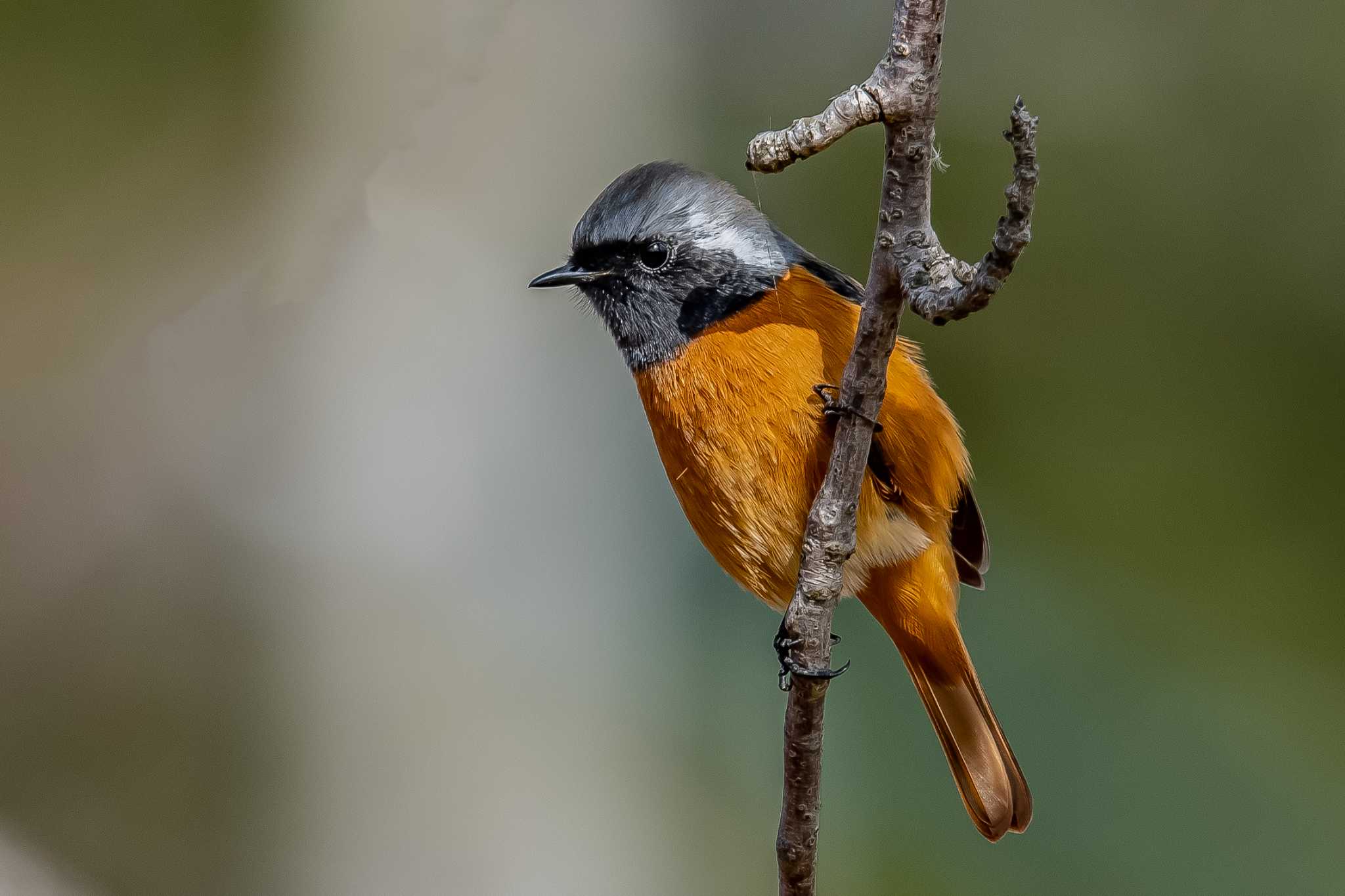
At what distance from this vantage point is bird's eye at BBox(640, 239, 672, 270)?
2.65m

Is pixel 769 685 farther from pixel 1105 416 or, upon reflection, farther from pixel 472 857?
pixel 1105 416

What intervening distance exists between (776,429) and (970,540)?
85cm

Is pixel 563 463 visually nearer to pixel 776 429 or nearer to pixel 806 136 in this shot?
pixel 776 429

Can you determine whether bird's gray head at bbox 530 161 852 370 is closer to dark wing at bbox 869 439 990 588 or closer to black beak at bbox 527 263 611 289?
black beak at bbox 527 263 611 289

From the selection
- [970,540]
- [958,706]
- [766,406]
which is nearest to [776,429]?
[766,406]

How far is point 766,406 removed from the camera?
7.59 ft

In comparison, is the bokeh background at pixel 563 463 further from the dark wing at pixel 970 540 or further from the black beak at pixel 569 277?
the black beak at pixel 569 277

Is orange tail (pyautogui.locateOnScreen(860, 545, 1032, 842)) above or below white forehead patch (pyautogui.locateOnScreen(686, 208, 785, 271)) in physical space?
below

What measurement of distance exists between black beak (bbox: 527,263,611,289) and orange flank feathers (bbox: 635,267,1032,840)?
0.30 m

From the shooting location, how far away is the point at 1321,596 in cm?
392

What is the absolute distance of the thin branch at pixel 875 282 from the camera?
1.28 meters

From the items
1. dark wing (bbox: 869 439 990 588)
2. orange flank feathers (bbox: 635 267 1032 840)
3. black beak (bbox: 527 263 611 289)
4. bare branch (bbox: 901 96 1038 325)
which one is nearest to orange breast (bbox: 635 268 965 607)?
orange flank feathers (bbox: 635 267 1032 840)

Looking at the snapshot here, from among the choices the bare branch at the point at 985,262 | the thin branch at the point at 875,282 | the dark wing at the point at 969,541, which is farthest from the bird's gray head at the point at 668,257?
the bare branch at the point at 985,262

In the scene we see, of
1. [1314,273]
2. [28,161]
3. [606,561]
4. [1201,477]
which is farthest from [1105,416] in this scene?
[28,161]
